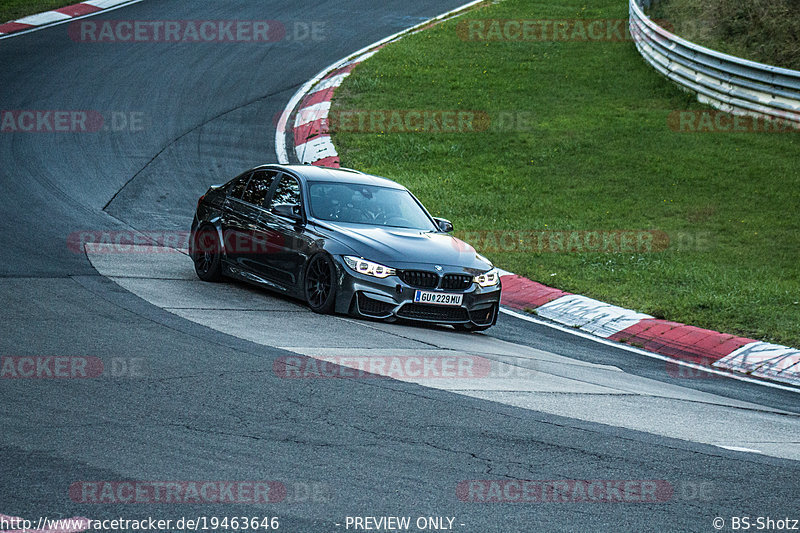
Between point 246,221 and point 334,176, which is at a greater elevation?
point 334,176

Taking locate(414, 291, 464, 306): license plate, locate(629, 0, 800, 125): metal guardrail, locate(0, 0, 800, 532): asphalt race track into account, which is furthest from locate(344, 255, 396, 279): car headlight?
locate(629, 0, 800, 125): metal guardrail

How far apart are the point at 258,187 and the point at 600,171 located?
8.30 metres

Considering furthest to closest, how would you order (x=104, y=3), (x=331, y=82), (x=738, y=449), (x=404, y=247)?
1. (x=104, y=3)
2. (x=331, y=82)
3. (x=404, y=247)
4. (x=738, y=449)

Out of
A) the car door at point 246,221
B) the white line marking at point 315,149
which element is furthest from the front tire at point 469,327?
the white line marking at point 315,149

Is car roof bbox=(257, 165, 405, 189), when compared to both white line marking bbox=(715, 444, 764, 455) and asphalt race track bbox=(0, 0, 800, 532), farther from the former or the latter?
white line marking bbox=(715, 444, 764, 455)

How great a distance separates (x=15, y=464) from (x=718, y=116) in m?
17.5

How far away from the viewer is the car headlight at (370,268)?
32.3ft

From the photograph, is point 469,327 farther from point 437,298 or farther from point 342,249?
point 342,249

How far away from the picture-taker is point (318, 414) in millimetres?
6426

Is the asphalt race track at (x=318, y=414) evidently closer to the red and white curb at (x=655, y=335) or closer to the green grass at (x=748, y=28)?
the red and white curb at (x=655, y=335)

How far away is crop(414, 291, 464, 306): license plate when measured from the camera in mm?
9922

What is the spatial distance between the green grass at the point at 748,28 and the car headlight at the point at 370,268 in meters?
13.4

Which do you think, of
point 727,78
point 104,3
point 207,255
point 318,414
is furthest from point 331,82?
point 318,414

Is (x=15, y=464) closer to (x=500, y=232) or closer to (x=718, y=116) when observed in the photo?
(x=500, y=232)
